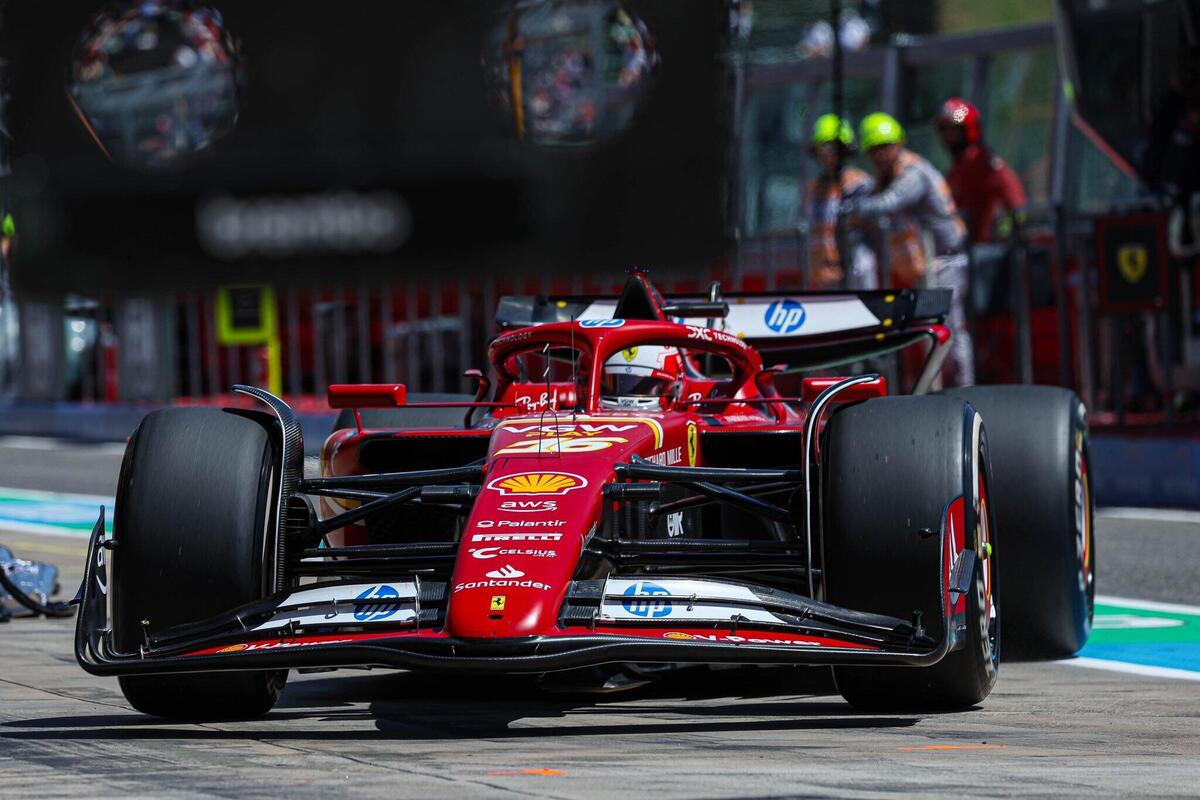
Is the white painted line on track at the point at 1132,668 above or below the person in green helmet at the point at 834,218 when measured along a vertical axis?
below

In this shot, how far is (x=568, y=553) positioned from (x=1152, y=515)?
7.40m

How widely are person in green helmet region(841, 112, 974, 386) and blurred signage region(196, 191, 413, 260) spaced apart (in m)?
11.3

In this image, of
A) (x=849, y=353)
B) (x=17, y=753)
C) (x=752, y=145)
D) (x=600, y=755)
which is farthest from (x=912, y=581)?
(x=752, y=145)

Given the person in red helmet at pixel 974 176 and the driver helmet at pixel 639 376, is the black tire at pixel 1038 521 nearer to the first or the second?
the driver helmet at pixel 639 376

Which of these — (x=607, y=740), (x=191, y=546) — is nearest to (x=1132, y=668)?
(x=607, y=740)

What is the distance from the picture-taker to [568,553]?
544 cm

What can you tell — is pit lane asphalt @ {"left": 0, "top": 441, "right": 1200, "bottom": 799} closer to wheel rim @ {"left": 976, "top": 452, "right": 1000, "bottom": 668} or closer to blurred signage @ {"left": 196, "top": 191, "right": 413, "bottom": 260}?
wheel rim @ {"left": 976, "top": 452, "right": 1000, "bottom": 668}

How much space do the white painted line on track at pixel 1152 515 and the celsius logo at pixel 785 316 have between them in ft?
12.3

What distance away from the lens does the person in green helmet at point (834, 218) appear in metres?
14.0

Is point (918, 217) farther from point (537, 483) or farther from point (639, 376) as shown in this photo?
point (537, 483)

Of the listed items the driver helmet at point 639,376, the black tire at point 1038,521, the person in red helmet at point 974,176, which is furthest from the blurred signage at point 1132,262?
the driver helmet at point 639,376

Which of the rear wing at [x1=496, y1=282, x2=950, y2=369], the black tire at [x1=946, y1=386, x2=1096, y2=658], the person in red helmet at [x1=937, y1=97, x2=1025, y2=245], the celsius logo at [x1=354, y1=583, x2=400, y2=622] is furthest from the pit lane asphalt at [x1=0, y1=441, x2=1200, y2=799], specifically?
the person in red helmet at [x1=937, y1=97, x2=1025, y2=245]

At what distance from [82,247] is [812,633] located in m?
21.8

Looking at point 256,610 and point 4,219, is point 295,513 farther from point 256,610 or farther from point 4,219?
point 4,219
